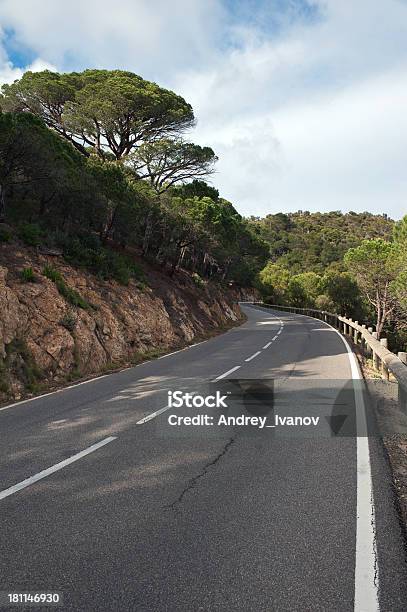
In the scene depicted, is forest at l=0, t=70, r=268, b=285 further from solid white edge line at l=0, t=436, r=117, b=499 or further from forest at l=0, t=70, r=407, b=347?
solid white edge line at l=0, t=436, r=117, b=499

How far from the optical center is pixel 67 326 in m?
13.9

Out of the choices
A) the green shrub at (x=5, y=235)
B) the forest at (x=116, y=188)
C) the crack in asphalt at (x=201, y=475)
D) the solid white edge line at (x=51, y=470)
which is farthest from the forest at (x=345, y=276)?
the solid white edge line at (x=51, y=470)

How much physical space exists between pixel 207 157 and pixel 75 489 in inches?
1190

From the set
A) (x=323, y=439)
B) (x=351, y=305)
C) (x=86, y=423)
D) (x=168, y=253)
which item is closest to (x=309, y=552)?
(x=323, y=439)

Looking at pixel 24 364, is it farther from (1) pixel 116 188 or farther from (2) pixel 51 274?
Result: (1) pixel 116 188

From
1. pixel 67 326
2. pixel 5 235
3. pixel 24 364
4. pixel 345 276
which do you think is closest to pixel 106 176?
pixel 5 235

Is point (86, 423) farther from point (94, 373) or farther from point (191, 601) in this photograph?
point (94, 373)

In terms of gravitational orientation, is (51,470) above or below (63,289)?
below

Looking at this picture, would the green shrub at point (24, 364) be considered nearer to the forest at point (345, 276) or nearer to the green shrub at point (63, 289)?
the green shrub at point (63, 289)

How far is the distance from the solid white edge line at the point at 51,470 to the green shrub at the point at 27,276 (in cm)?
919

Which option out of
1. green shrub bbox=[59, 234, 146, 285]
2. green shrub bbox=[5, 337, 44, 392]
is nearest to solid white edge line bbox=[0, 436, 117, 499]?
green shrub bbox=[5, 337, 44, 392]

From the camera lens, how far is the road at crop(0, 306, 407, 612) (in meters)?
3.00

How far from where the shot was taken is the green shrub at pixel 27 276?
14043mm

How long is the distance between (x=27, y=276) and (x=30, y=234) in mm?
3291
